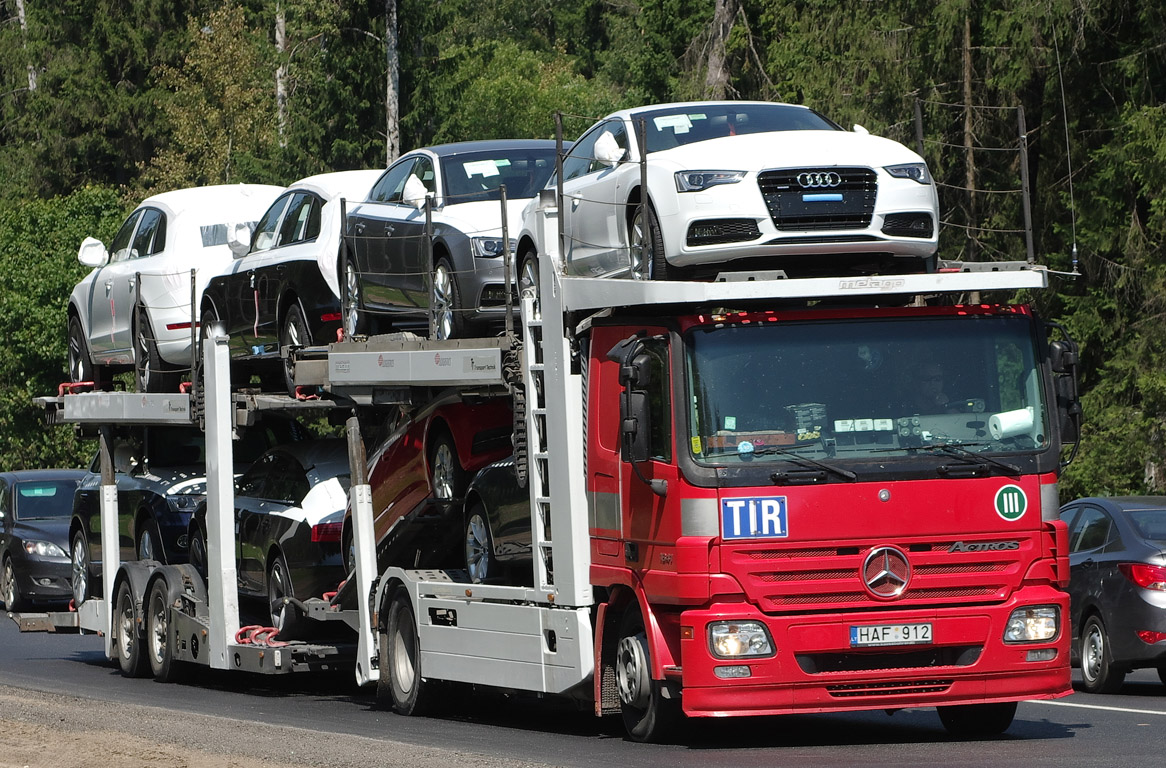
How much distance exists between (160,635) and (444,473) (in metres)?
4.63

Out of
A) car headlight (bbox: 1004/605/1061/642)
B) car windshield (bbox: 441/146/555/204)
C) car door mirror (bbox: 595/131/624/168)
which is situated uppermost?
car windshield (bbox: 441/146/555/204)

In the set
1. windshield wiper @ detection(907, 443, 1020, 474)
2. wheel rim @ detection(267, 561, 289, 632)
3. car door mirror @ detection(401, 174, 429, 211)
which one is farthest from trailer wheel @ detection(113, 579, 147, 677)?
windshield wiper @ detection(907, 443, 1020, 474)

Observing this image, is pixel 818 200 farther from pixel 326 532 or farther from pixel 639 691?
pixel 326 532

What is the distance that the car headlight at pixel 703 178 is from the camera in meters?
9.74

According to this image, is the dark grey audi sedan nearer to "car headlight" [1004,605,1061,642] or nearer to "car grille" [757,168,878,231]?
"car headlight" [1004,605,1061,642]

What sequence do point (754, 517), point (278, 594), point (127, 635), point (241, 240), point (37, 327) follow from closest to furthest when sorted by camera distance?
point (754, 517) → point (278, 594) → point (241, 240) → point (127, 635) → point (37, 327)

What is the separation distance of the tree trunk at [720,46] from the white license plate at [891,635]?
25380 mm

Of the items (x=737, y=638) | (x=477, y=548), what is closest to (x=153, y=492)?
(x=477, y=548)

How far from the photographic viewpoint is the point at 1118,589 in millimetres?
13406

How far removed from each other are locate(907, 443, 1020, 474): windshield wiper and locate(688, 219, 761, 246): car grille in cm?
135

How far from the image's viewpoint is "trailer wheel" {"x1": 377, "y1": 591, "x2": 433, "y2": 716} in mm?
12148

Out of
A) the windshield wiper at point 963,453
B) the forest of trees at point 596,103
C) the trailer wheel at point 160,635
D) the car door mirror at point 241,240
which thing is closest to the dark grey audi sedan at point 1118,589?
the forest of trees at point 596,103

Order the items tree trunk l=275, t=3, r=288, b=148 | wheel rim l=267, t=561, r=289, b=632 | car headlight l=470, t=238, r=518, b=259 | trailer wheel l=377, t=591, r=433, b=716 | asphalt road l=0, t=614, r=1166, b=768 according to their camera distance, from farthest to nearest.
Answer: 1. tree trunk l=275, t=3, r=288, b=148
2. wheel rim l=267, t=561, r=289, b=632
3. car headlight l=470, t=238, r=518, b=259
4. trailer wheel l=377, t=591, r=433, b=716
5. asphalt road l=0, t=614, r=1166, b=768

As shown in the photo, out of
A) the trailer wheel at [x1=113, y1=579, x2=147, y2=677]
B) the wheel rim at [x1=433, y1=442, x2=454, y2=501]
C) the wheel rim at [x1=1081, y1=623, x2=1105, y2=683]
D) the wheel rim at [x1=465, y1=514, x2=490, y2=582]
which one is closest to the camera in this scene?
the wheel rim at [x1=465, y1=514, x2=490, y2=582]
